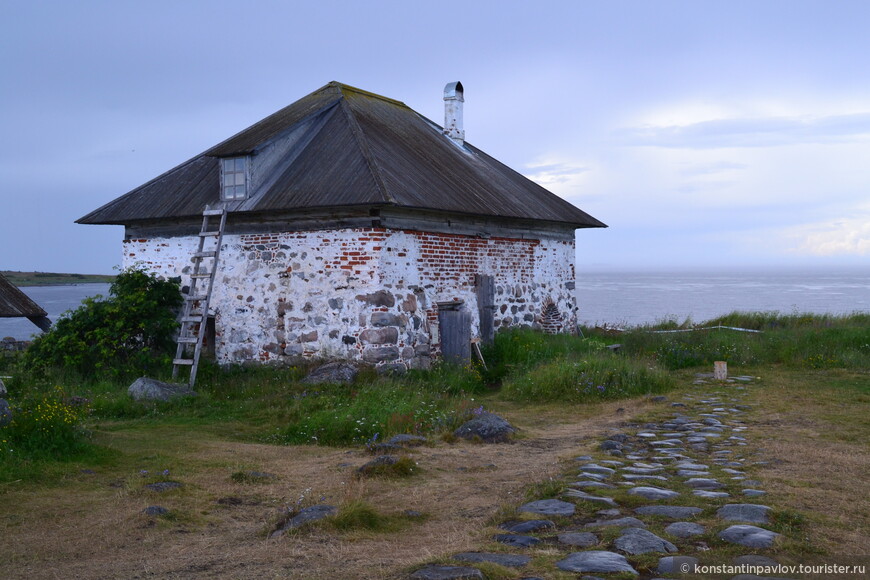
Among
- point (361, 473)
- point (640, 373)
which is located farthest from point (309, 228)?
point (361, 473)

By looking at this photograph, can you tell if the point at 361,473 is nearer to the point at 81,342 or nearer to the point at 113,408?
the point at 113,408

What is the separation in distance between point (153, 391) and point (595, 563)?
9052mm

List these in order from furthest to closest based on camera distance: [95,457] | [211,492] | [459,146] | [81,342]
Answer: [459,146]
[81,342]
[95,457]
[211,492]

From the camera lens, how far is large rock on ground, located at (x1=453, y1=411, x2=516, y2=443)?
9297 mm

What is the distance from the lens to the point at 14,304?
534 inches

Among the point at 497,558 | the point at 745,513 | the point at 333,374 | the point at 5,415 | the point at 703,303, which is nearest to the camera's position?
the point at 497,558

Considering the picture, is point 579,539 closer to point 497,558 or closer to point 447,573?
point 497,558

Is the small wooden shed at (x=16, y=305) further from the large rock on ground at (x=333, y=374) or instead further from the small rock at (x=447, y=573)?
the small rock at (x=447, y=573)

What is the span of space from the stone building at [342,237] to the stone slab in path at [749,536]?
8.78 m

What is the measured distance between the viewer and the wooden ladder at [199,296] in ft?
45.5

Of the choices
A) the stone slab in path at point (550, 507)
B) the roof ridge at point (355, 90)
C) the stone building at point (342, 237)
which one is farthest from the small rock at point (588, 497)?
the roof ridge at point (355, 90)

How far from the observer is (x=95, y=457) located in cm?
841

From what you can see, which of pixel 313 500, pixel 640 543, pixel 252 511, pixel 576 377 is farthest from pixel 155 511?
pixel 576 377

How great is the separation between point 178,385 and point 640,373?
7408mm
